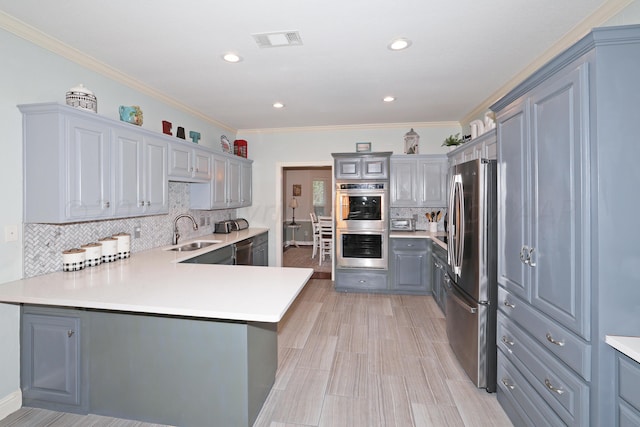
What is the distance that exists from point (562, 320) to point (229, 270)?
Result: 6.99 ft

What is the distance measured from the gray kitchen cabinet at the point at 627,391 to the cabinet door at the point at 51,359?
289cm

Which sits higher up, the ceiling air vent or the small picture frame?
the ceiling air vent

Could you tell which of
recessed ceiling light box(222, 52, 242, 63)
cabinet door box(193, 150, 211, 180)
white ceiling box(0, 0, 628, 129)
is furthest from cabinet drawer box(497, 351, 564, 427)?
cabinet door box(193, 150, 211, 180)

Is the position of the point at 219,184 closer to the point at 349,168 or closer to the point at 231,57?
the point at 349,168

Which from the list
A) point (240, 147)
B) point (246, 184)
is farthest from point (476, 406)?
point (240, 147)

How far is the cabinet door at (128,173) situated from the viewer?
2.59m

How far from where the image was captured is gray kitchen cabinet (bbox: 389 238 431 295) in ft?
15.0

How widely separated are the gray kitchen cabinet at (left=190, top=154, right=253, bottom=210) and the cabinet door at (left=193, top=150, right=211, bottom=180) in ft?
0.39

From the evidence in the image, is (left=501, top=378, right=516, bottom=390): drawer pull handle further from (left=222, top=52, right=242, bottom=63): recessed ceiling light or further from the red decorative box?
the red decorative box

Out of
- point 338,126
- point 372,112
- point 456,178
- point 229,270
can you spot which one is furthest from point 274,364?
point 338,126

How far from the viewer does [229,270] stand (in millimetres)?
2424

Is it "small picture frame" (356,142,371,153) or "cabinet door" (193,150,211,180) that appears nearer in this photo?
"cabinet door" (193,150,211,180)

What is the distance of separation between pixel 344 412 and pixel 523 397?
44.5 inches

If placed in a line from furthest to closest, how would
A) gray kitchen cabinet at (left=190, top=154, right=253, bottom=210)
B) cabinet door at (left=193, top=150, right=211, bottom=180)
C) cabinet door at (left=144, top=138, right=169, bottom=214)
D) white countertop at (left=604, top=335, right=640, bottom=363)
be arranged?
gray kitchen cabinet at (left=190, top=154, right=253, bottom=210)
cabinet door at (left=193, top=150, right=211, bottom=180)
cabinet door at (left=144, top=138, right=169, bottom=214)
white countertop at (left=604, top=335, right=640, bottom=363)
